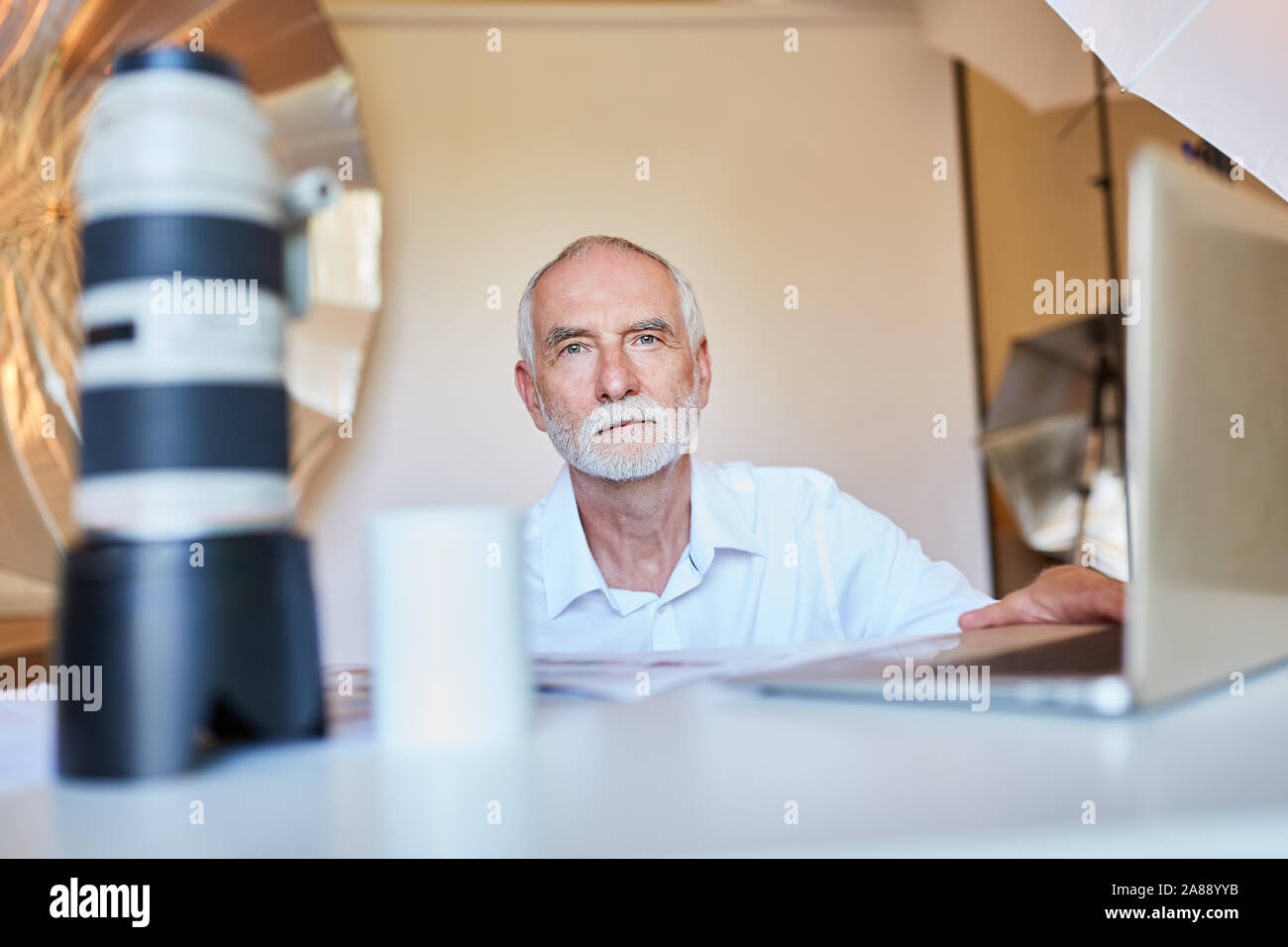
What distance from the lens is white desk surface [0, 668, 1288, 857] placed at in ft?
1.01

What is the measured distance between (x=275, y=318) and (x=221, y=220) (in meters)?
0.04

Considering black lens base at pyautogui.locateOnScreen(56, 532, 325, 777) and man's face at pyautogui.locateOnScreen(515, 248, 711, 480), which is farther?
man's face at pyautogui.locateOnScreen(515, 248, 711, 480)

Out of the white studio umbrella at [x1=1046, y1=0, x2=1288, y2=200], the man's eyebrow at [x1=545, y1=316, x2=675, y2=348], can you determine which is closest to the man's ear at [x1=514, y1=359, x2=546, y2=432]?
the man's eyebrow at [x1=545, y1=316, x2=675, y2=348]

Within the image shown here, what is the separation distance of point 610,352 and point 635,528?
0.91ft

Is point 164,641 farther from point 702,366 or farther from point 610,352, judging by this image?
point 702,366

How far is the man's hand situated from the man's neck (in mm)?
812

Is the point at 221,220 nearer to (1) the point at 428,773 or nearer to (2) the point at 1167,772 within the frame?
(1) the point at 428,773

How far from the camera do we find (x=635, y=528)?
1.62 metres

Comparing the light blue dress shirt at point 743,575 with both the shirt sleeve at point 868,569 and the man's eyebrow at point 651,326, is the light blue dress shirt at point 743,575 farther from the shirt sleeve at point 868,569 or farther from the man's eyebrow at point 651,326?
the man's eyebrow at point 651,326

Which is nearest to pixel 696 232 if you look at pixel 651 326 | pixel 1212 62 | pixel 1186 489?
pixel 651 326

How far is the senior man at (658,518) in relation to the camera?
147cm

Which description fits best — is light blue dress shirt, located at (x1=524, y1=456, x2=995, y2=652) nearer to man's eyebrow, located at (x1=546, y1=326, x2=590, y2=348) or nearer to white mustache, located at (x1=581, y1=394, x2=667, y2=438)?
white mustache, located at (x1=581, y1=394, x2=667, y2=438)

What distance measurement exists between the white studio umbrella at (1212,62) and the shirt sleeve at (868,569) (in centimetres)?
59
